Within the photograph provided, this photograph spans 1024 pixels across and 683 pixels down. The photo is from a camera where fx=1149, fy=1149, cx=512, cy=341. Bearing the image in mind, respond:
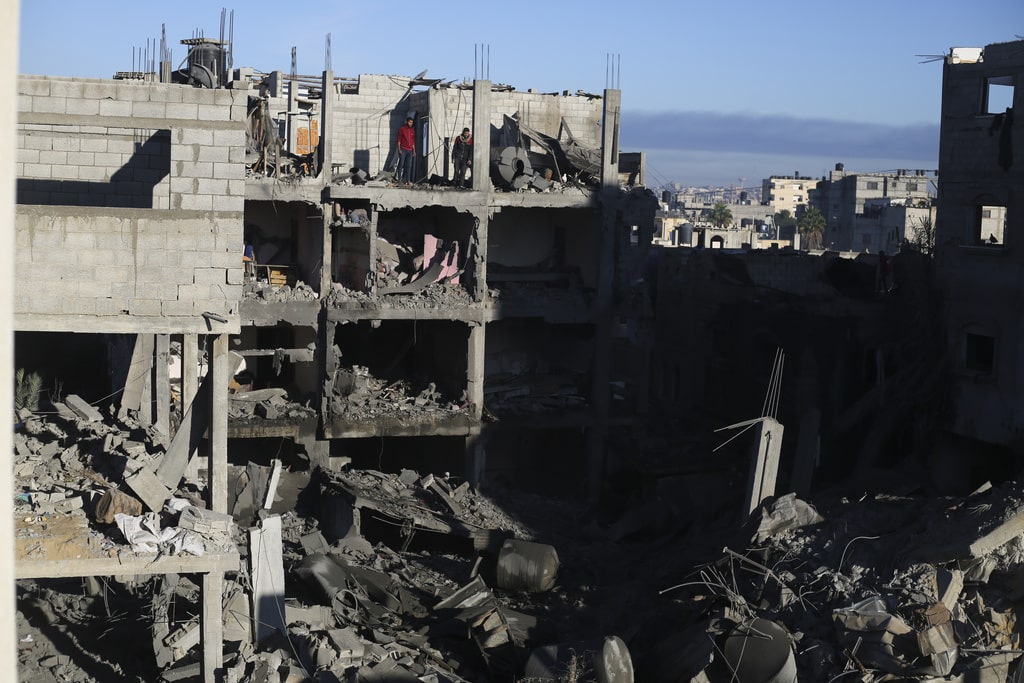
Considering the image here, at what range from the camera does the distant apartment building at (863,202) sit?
2231 inches

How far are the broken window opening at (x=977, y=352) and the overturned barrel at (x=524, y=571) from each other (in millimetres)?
10819

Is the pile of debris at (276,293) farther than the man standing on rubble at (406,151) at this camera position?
No

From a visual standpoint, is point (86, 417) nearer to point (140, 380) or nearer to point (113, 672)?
point (140, 380)

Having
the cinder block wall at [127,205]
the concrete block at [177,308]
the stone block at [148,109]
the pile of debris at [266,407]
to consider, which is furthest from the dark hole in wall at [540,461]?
the concrete block at [177,308]

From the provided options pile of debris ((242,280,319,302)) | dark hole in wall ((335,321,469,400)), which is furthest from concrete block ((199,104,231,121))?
dark hole in wall ((335,321,469,400))

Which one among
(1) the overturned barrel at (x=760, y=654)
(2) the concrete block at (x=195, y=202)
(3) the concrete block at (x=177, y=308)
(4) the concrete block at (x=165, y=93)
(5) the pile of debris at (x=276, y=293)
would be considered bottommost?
(1) the overturned barrel at (x=760, y=654)

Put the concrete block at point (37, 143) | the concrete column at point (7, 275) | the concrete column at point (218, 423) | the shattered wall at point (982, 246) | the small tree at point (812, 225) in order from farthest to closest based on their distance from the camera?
the small tree at point (812, 225)
the shattered wall at point (982, 246)
the concrete block at point (37, 143)
the concrete column at point (218, 423)
the concrete column at point (7, 275)

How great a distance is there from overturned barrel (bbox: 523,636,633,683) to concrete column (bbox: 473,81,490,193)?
505 inches

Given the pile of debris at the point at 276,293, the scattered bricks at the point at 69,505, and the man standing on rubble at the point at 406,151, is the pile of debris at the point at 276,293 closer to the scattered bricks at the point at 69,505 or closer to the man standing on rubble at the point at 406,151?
the man standing on rubble at the point at 406,151

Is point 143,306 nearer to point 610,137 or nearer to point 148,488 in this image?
point 148,488

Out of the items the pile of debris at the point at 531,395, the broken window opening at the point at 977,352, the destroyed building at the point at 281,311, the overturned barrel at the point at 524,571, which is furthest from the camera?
the pile of debris at the point at 531,395

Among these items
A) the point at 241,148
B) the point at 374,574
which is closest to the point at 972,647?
the point at 374,574

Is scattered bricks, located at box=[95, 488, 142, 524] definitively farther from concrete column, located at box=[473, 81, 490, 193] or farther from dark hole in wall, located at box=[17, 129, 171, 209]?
concrete column, located at box=[473, 81, 490, 193]

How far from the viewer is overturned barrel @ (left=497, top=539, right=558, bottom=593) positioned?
61.9 ft
